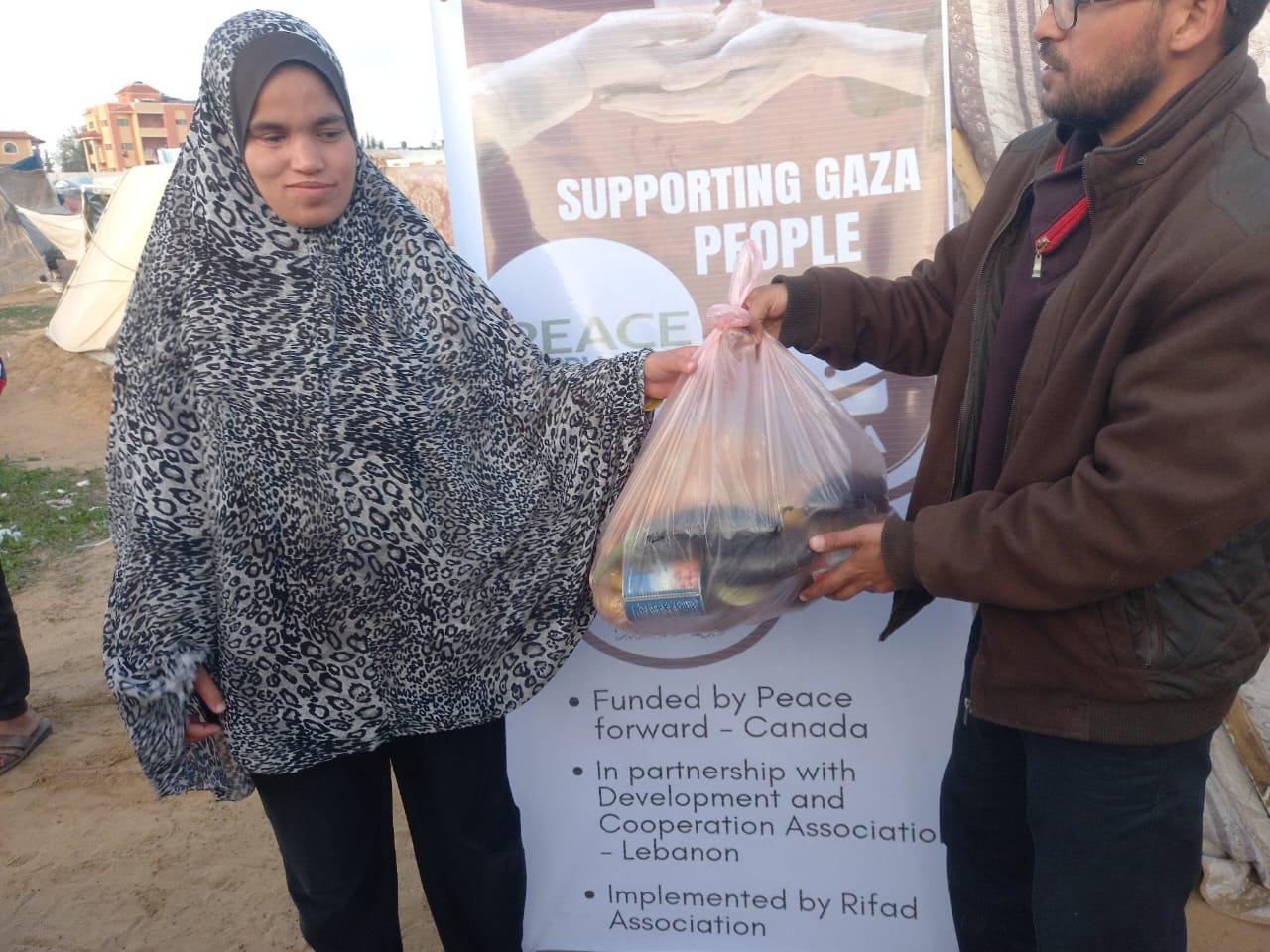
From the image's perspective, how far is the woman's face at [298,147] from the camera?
155cm

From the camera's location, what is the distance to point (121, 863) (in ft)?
9.84

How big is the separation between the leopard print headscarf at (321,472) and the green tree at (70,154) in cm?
6109

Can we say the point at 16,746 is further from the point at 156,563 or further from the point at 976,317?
the point at 976,317

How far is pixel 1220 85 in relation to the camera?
120 cm

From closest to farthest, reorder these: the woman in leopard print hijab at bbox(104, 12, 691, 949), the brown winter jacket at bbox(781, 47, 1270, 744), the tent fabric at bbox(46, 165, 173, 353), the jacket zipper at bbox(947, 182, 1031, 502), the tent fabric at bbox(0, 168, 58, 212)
Result: the brown winter jacket at bbox(781, 47, 1270, 744)
the jacket zipper at bbox(947, 182, 1031, 502)
the woman in leopard print hijab at bbox(104, 12, 691, 949)
the tent fabric at bbox(46, 165, 173, 353)
the tent fabric at bbox(0, 168, 58, 212)

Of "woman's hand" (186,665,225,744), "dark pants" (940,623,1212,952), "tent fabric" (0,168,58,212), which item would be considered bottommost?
"dark pants" (940,623,1212,952)

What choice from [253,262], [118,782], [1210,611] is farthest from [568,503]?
[118,782]

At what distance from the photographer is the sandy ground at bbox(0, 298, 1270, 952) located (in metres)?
2.63

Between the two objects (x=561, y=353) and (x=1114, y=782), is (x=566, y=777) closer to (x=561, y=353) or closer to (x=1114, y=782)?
(x=561, y=353)

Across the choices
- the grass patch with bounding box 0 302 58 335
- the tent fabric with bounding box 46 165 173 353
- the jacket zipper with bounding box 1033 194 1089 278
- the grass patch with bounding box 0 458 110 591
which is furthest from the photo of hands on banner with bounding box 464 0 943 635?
the grass patch with bounding box 0 302 58 335

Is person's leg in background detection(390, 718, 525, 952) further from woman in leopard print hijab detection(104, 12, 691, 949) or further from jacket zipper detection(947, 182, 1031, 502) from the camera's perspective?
jacket zipper detection(947, 182, 1031, 502)

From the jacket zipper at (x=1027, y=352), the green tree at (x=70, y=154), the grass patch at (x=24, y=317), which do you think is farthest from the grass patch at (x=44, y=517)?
the green tree at (x=70, y=154)

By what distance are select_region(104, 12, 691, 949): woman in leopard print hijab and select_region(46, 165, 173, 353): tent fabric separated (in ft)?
34.5

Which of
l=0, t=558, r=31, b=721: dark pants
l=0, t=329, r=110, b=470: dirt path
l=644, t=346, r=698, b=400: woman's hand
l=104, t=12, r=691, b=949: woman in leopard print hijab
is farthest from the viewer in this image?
l=0, t=329, r=110, b=470: dirt path
